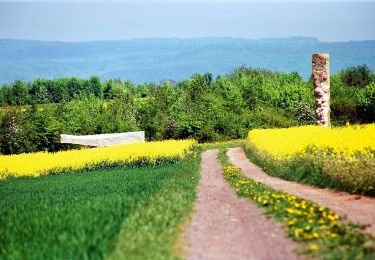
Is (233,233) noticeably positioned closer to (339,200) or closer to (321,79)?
(339,200)

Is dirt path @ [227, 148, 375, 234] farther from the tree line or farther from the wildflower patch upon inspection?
the tree line

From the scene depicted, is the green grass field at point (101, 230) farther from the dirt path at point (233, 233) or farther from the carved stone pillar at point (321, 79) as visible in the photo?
the carved stone pillar at point (321, 79)

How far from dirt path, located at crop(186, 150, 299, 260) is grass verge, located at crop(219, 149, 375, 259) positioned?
299 millimetres

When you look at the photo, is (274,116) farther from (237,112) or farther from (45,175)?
(45,175)

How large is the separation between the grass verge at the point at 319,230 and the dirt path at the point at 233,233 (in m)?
0.30

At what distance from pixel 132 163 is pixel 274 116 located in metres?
44.3

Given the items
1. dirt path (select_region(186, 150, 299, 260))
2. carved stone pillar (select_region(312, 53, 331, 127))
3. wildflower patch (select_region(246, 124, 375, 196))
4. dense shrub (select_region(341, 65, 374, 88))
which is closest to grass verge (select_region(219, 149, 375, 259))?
dirt path (select_region(186, 150, 299, 260))

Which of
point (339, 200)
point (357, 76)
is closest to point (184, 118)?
point (357, 76)

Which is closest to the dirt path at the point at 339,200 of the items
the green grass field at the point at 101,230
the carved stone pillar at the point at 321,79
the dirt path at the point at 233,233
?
the dirt path at the point at 233,233

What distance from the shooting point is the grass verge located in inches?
378

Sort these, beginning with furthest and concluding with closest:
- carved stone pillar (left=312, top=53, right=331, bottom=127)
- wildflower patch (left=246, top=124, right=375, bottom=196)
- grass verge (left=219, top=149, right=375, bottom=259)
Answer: carved stone pillar (left=312, top=53, right=331, bottom=127) < wildflower patch (left=246, top=124, right=375, bottom=196) < grass verge (left=219, top=149, right=375, bottom=259)

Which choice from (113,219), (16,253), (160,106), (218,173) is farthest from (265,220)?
(160,106)

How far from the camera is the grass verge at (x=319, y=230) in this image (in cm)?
960

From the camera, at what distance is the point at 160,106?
87.8 meters
